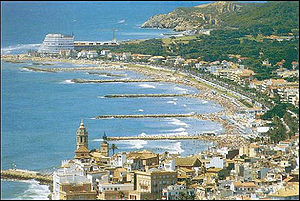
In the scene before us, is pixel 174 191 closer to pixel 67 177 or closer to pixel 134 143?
pixel 67 177

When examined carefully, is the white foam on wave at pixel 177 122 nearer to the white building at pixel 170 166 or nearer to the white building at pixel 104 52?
the white building at pixel 170 166

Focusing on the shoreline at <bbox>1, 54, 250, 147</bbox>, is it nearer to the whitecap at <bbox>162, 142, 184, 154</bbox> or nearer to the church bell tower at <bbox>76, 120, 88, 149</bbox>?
the whitecap at <bbox>162, 142, 184, 154</bbox>

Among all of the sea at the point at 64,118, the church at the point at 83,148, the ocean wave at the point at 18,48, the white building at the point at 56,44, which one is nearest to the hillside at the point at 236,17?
the white building at the point at 56,44

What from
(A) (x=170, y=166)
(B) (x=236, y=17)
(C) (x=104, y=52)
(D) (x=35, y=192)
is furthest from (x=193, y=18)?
(D) (x=35, y=192)

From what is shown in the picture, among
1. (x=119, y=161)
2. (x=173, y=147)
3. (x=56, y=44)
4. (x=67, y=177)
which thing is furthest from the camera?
(x=56, y=44)

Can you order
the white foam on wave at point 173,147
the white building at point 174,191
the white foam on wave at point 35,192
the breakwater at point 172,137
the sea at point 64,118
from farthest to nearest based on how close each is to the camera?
1. the breakwater at point 172,137
2. the white foam on wave at point 173,147
3. the sea at point 64,118
4. the white foam on wave at point 35,192
5. the white building at point 174,191

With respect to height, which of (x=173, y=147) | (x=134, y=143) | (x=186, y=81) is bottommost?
(x=173, y=147)

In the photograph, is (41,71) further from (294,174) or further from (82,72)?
(294,174)
